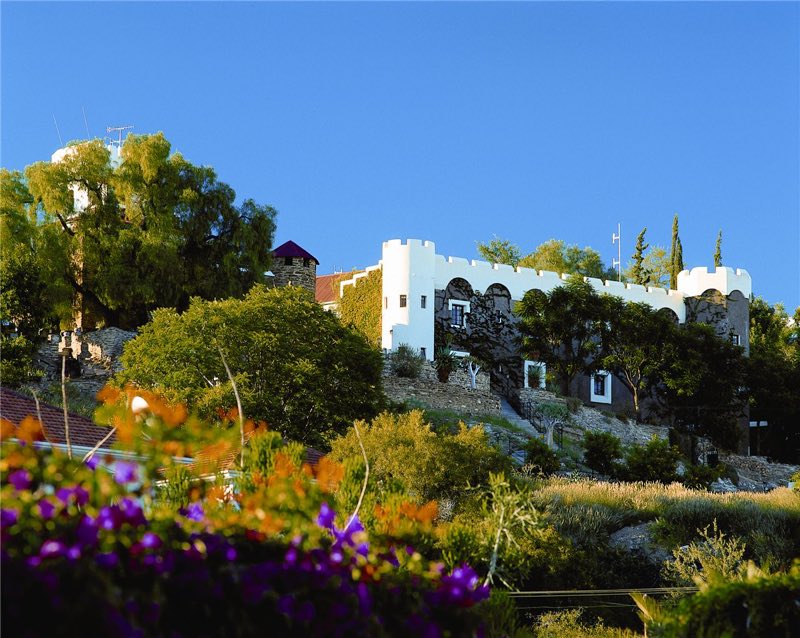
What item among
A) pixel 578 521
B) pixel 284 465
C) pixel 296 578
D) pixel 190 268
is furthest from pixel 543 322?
pixel 296 578

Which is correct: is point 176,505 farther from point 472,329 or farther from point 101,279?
point 472,329

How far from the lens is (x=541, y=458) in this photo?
31578mm

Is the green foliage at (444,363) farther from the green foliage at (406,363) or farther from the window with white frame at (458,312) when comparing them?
the window with white frame at (458,312)

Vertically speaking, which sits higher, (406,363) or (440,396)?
(406,363)

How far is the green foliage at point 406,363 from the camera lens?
4100 centimetres

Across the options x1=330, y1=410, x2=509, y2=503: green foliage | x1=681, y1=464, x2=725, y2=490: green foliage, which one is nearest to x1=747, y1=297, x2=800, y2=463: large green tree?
x1=681, y1=464, x2=725, y2=490: green foliage

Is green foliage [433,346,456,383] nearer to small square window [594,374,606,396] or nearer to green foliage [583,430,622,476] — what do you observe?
small square window [594,374,606,396]

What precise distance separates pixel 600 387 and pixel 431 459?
2789 cm

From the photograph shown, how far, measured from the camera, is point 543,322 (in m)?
47.6

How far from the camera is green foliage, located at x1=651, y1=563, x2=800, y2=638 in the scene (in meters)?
8.23

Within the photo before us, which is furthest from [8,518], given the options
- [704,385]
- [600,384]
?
[704,385]

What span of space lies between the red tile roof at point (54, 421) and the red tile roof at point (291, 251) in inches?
1170

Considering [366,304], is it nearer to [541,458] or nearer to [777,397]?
[541,458]

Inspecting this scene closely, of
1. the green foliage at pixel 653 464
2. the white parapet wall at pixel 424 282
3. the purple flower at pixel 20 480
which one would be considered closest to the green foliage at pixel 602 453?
the green foliage at pixel 653 464
